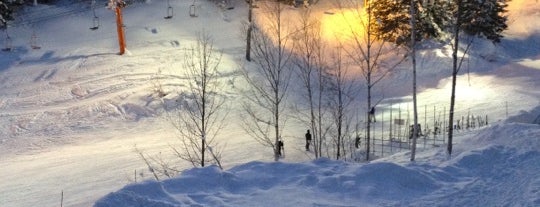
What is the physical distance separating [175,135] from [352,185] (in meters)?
17.2

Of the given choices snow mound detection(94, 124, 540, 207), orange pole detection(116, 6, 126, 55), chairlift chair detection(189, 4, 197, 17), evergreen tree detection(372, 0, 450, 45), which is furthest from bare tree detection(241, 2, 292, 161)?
snow mound detection(94, 124, 540, 207)

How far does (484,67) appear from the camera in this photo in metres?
42.8

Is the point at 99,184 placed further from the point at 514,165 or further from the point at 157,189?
the point at 514,165

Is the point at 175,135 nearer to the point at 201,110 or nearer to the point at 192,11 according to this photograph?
the point at 201,110

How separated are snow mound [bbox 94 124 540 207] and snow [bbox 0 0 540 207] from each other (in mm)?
26

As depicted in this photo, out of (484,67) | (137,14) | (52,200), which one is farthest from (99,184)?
(484,67)

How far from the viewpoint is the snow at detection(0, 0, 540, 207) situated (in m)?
10.7

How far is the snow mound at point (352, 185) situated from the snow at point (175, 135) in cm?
3

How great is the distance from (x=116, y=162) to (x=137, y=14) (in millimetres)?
23216

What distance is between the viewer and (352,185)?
11055 millimetres

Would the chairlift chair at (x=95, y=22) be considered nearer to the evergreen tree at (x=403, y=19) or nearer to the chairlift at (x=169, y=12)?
the chairlift at (x=169, y=12)

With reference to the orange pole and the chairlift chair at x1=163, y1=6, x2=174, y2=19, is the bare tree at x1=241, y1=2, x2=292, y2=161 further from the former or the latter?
the orange pole

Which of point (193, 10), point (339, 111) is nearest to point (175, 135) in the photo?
point (339, 111)

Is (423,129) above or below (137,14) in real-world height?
below
